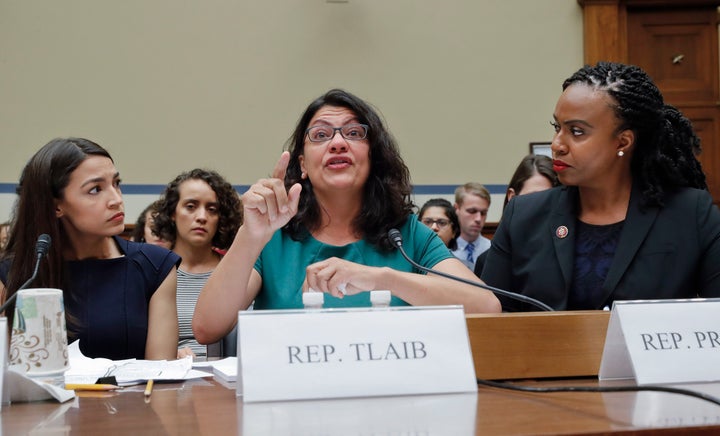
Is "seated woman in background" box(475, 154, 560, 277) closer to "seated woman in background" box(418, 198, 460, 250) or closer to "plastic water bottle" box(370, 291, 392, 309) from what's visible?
"seated woman in background" box(418, 198, 460, 250)

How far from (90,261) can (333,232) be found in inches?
25.6

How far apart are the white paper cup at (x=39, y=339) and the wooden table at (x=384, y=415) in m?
0.08

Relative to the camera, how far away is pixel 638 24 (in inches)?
198

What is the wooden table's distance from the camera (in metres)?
0.79

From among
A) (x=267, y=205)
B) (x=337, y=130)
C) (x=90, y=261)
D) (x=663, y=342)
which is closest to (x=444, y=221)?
(x=337, y=130)

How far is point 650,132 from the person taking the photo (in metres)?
1.77

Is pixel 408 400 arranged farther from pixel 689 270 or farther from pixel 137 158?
pixel 137 158

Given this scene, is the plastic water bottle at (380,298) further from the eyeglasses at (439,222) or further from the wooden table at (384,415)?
the eyeglasses at (439,222)

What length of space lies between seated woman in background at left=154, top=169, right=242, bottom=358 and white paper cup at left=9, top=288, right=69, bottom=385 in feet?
6.20

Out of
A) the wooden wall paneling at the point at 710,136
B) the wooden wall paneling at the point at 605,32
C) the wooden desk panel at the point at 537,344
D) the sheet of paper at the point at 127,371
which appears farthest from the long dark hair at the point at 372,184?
the wooden wall paneling at the point at 710,136

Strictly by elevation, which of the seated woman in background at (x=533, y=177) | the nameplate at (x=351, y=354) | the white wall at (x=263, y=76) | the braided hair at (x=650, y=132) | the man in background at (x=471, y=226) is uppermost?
the white wall at (x=263, y=76)

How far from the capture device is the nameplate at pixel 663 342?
105 cm

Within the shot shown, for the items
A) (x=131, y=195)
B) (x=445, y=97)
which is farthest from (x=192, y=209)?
(x=445, y=97)

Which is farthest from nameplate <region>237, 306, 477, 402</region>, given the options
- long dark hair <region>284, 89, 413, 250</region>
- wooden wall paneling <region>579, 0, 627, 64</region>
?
wooden wall paneling <region>579, 0, 627, 64</region>
